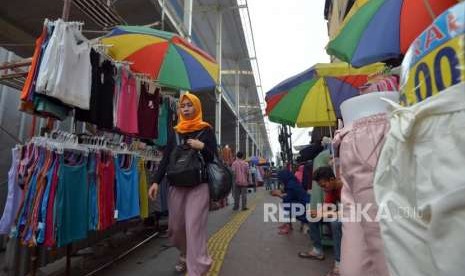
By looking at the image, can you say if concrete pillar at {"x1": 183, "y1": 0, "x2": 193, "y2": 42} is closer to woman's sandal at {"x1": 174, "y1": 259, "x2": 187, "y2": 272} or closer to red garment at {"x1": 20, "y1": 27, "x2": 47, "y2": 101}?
red garment at {"x1": 20, "y1": 27, "x2": 47, "y2": 101}

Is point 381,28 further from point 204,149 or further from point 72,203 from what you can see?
point 72,203

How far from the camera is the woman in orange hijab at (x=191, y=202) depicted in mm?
2982

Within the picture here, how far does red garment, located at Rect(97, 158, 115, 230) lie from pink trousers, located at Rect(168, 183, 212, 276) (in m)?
0.71

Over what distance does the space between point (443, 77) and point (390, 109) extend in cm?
25

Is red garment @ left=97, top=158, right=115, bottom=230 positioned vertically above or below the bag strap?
below

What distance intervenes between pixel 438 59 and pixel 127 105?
12.6ft

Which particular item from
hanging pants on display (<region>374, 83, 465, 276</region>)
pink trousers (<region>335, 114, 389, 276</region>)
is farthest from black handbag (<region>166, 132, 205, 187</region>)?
hanging pants on display (<region>374, 83, 465, 276</region>)

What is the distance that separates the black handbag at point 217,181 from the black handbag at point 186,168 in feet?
0.28

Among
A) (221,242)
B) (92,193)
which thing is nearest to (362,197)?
(92,193)

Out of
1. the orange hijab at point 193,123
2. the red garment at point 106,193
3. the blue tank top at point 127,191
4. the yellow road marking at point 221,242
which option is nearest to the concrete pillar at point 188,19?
the yellow road marking at point 221,242

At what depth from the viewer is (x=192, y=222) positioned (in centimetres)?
300

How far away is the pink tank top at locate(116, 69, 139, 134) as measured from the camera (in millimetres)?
4094

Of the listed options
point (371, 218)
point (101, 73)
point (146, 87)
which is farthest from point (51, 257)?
point (371, 218)

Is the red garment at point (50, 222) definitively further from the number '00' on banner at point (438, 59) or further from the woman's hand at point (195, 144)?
the number '00' on banner at point (438, 59)
